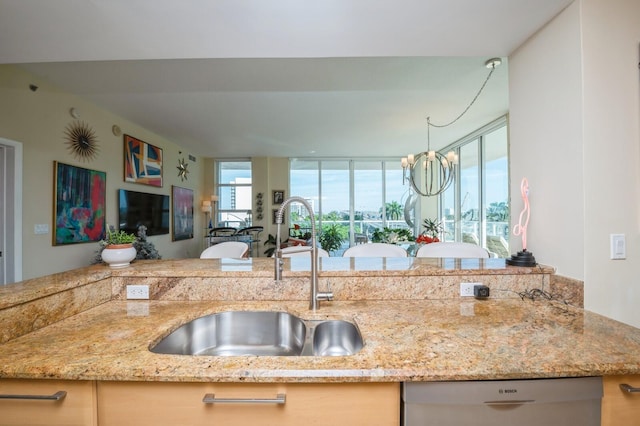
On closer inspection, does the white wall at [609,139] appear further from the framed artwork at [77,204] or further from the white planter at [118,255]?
the framed artwork at [77,204]

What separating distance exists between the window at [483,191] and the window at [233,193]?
4.91 metres

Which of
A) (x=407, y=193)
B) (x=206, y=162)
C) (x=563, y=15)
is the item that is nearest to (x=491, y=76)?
(x=563, y=15)

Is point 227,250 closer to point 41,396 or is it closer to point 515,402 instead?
point 41,396

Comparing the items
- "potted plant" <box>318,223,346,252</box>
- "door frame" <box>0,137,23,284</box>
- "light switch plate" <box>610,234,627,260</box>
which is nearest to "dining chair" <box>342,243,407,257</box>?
"light switch plate" <box>610,234,627,260</box>

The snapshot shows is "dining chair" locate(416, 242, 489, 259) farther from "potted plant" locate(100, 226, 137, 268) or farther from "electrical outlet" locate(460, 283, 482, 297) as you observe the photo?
"potted plant" locate(100, 226, 137, 268)

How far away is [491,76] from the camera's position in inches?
117

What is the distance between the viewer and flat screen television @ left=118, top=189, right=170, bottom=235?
4194 millimetres

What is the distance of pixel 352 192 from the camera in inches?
292

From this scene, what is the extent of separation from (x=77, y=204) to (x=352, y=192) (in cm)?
557

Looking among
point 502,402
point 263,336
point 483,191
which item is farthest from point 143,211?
point 483,191

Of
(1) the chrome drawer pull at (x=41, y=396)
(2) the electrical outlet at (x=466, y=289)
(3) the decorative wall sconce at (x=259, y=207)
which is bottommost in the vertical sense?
(1) the chrome drawer pull at (x=41, y=396)

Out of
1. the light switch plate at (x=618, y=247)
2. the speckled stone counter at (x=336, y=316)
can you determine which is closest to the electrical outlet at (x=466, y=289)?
the speckled stone counter at (x=336, y=316)

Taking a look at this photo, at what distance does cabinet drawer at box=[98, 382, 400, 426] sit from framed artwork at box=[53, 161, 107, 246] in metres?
3.37

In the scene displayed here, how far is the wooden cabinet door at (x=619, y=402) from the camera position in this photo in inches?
31.0
